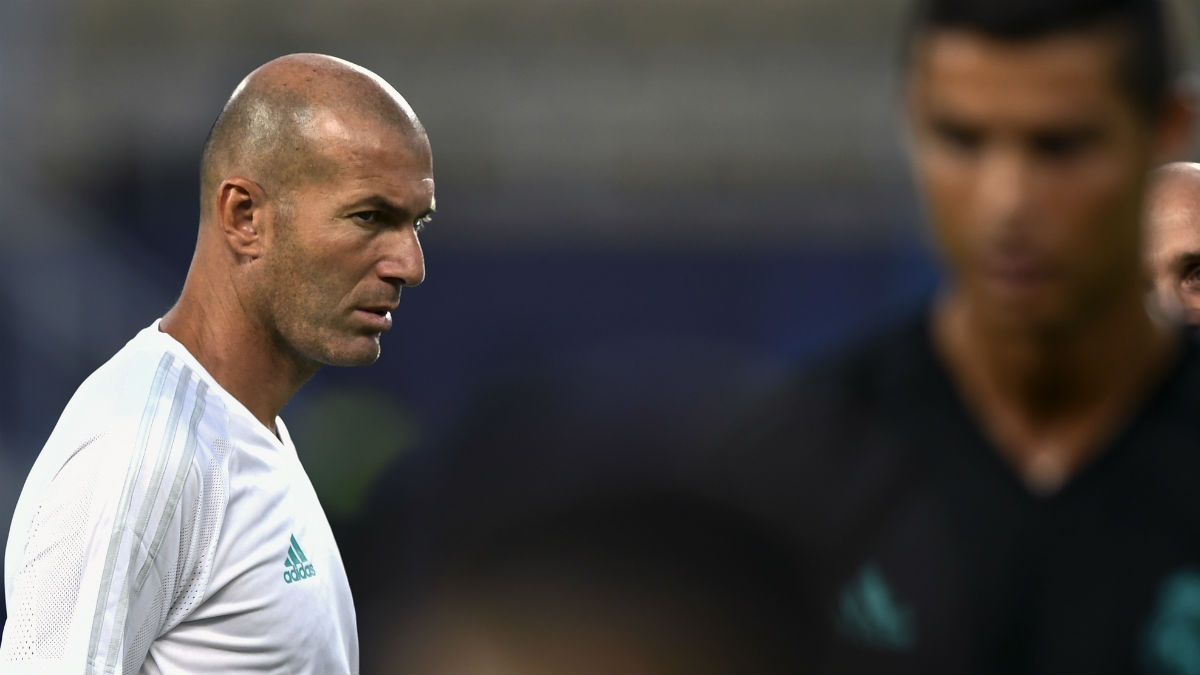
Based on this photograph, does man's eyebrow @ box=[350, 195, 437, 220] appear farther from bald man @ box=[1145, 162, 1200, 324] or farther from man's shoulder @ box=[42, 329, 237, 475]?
bald man @ box=[1145, 162, 1200, 324]

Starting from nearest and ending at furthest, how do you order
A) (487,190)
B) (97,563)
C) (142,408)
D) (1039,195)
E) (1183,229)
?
(1039,195) < (97,563) < (142,408) < (1183,229) < (487,190)

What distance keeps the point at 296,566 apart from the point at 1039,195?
1.56 meters

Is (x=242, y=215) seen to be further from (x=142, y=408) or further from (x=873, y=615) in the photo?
(x=873, y=615)

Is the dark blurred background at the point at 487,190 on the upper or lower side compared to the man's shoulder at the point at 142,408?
lower

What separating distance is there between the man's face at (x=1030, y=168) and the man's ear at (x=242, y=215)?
61.2 inches

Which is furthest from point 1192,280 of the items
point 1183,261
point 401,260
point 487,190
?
point 487,190

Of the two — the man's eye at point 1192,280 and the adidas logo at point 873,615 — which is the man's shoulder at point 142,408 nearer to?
the adidas logo at point 873,615

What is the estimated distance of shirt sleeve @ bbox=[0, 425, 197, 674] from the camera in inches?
74.2

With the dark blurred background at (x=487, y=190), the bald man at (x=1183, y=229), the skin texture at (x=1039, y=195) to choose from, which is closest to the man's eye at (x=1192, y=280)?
the bald man at (x=1183, y=229)

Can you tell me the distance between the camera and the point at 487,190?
10758 mm

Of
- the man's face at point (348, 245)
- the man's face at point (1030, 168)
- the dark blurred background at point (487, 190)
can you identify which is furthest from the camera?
the dark blurred background at point (487, 190)

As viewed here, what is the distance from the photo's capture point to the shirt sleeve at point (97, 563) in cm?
188

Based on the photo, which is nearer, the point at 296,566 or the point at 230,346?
the point at 296,566

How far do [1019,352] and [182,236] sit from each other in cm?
966
